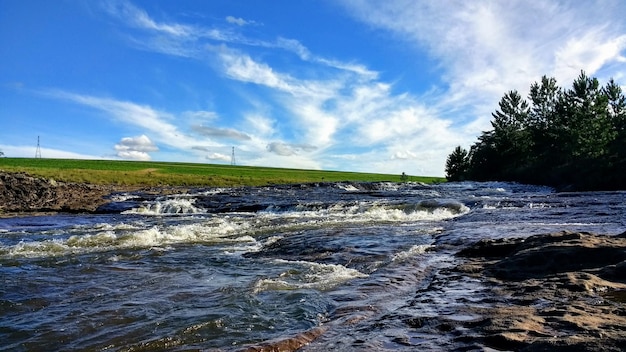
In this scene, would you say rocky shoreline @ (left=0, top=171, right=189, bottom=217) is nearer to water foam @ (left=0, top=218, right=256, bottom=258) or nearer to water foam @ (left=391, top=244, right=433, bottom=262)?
water foam @ (left=0, top=218, right=256, bottom=258)

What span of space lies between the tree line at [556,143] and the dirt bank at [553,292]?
39.5 meters

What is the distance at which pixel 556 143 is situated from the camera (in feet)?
A: 223

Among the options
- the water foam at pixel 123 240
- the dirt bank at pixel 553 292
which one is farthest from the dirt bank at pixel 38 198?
the dirt bank at pixel 553 292

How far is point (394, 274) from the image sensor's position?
945cm

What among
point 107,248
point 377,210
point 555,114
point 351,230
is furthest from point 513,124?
point 107,248

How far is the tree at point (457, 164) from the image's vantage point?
301 feet

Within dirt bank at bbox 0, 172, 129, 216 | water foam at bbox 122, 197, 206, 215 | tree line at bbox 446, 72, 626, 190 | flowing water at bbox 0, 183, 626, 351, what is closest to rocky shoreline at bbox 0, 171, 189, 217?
dirt bank at bbox 0, 172, 129, 216

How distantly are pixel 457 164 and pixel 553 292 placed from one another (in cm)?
9045

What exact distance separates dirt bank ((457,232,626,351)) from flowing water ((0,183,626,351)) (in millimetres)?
457

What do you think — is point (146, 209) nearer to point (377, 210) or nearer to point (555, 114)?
point (377, 210)

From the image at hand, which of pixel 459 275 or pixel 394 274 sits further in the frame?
pixel 394 274

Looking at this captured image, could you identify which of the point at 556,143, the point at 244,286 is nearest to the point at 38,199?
the point at 244,286

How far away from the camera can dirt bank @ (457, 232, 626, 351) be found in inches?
181

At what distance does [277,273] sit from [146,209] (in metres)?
26.7
